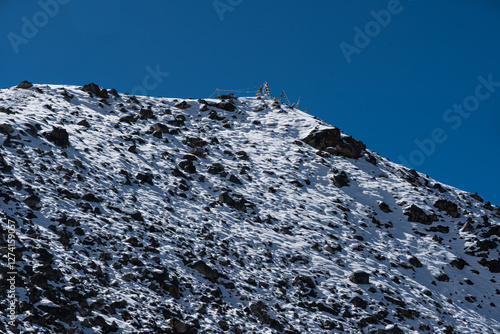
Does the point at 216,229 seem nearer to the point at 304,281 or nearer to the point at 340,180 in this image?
the point at 304,281

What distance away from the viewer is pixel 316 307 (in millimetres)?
15969

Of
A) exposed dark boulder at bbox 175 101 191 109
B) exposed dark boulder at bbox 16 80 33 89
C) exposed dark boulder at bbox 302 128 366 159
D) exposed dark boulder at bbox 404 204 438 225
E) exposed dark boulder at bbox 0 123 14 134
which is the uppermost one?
exposed dark boulder at bbox 302 128 366 159

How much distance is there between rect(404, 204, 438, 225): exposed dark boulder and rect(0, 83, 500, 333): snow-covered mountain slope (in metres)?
0.08

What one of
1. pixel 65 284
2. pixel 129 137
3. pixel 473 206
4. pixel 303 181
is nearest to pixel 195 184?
pixel 129 137

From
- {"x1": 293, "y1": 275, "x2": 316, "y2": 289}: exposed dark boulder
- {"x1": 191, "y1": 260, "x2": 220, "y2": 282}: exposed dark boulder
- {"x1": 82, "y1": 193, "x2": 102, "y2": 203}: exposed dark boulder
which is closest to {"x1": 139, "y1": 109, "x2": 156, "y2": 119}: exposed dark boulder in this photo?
{"x1": 82, "y1": 193, "x2": 102, "y2": 203}: exposed dark boulder

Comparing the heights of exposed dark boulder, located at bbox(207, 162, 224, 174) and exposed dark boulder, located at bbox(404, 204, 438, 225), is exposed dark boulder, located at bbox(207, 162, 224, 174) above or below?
below

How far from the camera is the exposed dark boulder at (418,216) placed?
2461 centimetres

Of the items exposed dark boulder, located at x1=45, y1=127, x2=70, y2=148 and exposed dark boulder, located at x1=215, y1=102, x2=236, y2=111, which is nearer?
exposed dark boulder, located at x1=45, y1=127, x2=70, y2=148

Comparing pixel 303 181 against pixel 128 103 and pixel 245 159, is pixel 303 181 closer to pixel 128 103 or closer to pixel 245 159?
pixel 245 159

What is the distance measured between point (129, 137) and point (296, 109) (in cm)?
1597

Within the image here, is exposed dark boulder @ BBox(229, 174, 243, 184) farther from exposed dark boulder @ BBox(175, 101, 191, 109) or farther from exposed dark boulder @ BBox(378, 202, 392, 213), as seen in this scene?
exposed dark boulder @ BBox(175, 101, 191, 109)

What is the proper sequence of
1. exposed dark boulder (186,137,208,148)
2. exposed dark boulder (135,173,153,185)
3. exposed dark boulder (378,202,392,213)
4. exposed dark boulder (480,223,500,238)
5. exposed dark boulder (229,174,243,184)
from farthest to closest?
1. exposed dark boulder (186,137,208,148)
2. exposed dark boulder (378,202,392,213)
3. exposed dark boulder (480,223,500,238)
4. exposed dark boulder (229,174,243,184)
5. exposed dark boulder (135,173,153,185)

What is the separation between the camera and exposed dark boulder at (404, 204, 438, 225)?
24.6m

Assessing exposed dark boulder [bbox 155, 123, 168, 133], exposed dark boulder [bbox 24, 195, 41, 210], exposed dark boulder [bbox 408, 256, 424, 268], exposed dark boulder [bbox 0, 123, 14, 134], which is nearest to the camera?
exposed dark boulder [bbox 24, 195, 41, 210]
